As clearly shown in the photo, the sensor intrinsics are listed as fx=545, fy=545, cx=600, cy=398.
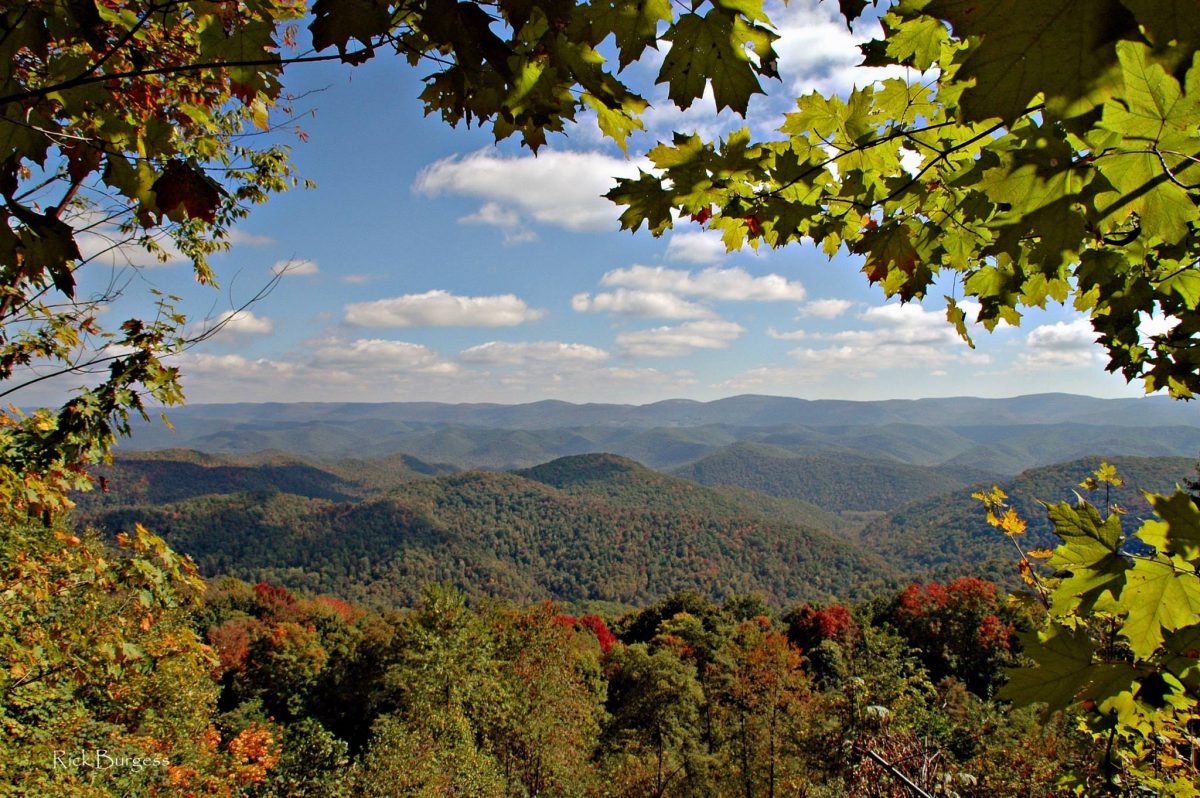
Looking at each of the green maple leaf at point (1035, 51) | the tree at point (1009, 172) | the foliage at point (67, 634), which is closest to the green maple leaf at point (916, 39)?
the tree at point (1009, 172)

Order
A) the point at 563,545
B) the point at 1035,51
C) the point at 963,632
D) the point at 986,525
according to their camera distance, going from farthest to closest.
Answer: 1. the point at 563,545
2. the point at 986,525
3. the point at 963,632
4. the point at 1035,51

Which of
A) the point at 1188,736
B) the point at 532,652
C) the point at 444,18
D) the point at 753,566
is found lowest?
the point at 753,566

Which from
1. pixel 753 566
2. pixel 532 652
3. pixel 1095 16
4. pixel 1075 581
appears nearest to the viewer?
pixel 1095 16

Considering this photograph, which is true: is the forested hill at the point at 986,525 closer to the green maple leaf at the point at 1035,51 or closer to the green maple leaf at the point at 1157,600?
the green maple leaf at the point at 1157,600

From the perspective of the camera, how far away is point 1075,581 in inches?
50.8

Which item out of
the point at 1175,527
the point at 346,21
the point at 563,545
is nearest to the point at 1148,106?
the point at 1175,527

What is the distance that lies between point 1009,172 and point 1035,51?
52 centimetres

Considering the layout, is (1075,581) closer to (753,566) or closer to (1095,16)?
(1095,16)

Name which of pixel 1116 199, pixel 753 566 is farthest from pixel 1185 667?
pixel 753 566

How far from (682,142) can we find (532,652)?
2490cm

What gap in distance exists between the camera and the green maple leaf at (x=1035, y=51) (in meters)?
0.72

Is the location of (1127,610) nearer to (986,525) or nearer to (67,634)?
(67,634)

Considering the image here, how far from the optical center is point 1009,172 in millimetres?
1207

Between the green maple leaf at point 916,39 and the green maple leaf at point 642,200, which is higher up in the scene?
the green maple leaf at point 916,39
